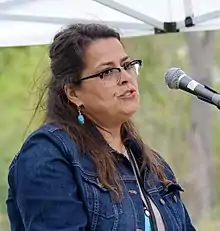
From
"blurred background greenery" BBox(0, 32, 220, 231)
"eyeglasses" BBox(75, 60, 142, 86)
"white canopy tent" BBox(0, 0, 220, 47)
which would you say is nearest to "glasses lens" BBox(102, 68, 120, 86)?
"eyeglasses" BBox(75, 60, 142, 86)

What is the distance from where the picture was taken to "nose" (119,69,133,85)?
1663 mm

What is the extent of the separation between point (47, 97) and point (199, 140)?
2.69m

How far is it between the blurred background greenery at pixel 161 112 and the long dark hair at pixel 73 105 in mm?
2417

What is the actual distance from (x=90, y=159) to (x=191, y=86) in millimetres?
298

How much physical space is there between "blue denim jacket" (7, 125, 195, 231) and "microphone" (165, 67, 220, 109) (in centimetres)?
27

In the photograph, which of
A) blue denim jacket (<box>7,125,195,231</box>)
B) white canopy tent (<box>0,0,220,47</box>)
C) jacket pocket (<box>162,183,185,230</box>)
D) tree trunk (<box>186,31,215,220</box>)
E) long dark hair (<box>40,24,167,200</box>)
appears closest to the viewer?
blue denim jacket (<box>7,125,195,231</box>)

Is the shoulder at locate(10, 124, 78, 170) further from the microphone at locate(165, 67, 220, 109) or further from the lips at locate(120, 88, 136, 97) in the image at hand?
the microphone at locate(165, 67, 220, 109)

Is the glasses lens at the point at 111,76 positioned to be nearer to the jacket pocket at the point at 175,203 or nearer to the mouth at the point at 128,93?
the mouth at the point at 128,93

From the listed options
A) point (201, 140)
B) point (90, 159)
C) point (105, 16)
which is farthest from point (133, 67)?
point (201, 140)

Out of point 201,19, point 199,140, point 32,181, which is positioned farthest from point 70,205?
point 199,140

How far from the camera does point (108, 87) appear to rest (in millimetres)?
1663

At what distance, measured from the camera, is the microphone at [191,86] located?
1.48m

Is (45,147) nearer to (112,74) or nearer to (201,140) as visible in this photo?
(112,74)

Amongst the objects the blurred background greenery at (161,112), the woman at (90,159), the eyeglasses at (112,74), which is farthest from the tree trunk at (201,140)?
the eyeglasses at (112,74)
